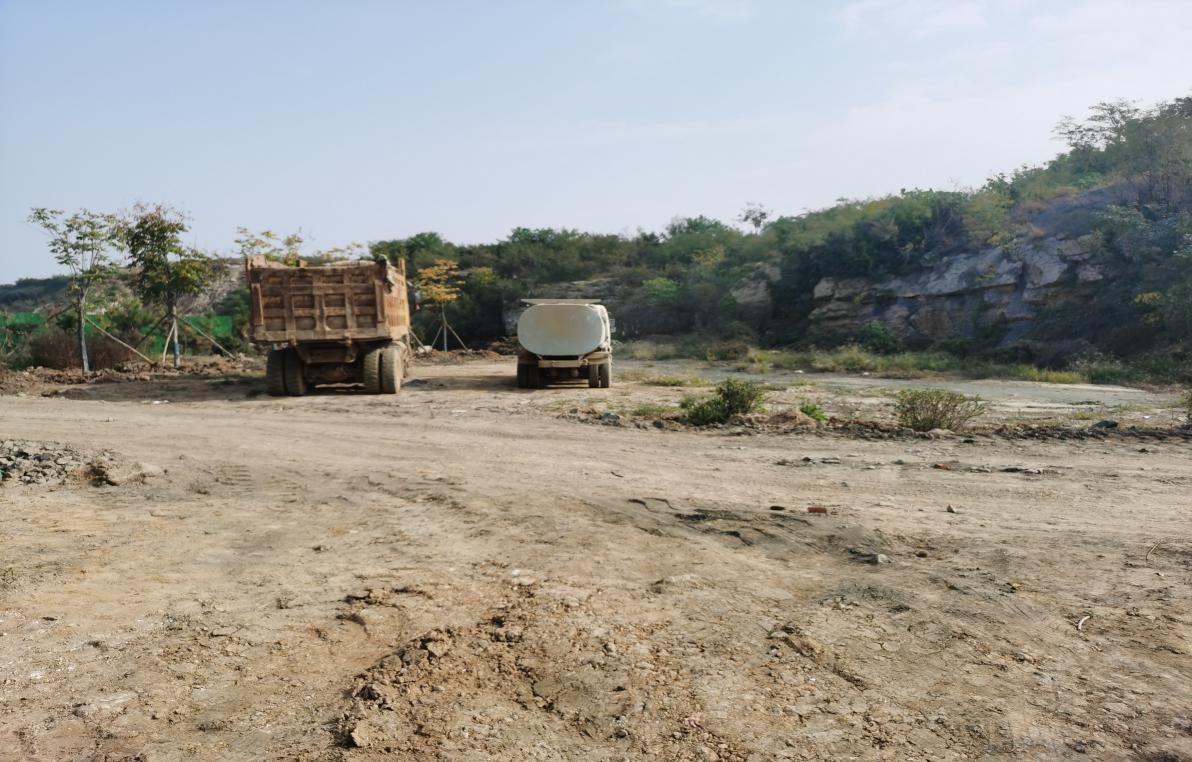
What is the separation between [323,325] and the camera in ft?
53.1

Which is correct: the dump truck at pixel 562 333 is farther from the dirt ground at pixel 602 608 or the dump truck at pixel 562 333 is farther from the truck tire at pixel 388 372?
the dirt ground at pixel 602 608

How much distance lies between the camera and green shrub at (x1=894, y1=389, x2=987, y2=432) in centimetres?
1134

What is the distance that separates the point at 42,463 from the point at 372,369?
8017 millimetres

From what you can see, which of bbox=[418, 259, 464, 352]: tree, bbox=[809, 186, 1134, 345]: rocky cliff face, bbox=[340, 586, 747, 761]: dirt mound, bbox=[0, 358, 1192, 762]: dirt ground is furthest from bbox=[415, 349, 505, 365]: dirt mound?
bbox=[340, 586, 747, 761]: dirt mound

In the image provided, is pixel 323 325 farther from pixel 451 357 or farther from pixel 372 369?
pixel 451 357

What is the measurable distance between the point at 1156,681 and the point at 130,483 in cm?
828

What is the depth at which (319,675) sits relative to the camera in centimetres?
401

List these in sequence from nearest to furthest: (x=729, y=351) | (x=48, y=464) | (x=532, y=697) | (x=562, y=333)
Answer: (x=532, y=697) → (x=48, y=464) → (x=562, y=333) → (x=729, y=351)

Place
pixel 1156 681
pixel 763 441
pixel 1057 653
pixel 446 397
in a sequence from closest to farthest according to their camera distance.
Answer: pixel 1156 681 → pixel 1057 653 → pixel 763 441 → pixel 446 397

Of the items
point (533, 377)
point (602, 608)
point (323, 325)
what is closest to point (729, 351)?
point (533, 377)

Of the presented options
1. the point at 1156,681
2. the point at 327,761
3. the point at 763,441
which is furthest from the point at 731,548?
the point at 763,441

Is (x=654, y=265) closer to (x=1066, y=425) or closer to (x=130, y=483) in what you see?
(x=1066, y=425)

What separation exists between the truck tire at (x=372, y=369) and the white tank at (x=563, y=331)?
2886 mm

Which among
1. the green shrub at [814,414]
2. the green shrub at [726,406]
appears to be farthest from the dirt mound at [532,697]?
the green shrub at [814,414]
